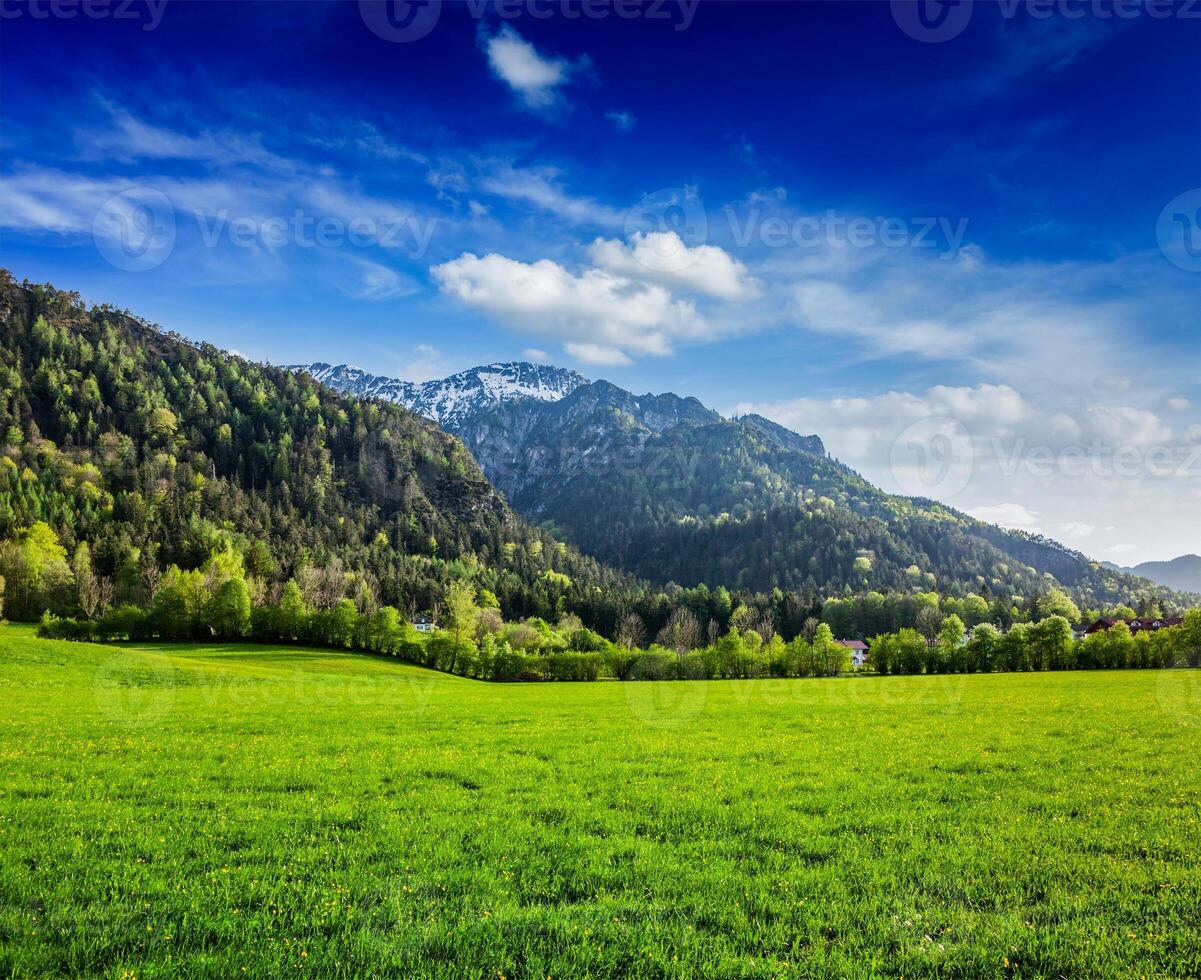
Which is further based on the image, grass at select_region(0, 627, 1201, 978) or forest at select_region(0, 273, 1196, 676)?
forest at select_region(0, 273, 1196, 676)

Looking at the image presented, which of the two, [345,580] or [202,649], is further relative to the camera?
[345,580]

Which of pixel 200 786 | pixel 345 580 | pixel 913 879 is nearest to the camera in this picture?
pixel 913 879

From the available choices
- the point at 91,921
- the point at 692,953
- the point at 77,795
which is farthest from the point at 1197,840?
the point at 77,795

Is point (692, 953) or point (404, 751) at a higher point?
point (692, 953)

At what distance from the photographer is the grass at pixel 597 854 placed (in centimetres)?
695

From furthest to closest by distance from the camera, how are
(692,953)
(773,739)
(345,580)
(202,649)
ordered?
1. (345,580)
2. (202,649)
3. (773,739)
4. (692,953)

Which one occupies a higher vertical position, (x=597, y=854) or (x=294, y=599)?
(x=597, y=854)

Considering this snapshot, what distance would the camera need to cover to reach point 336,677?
59094mm

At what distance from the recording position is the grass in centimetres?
695

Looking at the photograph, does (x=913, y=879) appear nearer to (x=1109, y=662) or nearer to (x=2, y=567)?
(x=1109, y=662)

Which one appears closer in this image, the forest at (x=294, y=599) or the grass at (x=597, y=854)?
A: the grass at (x=597, y=854)

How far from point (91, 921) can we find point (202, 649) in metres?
85.0

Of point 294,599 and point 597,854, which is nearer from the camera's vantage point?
point 597,854

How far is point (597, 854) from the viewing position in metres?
9.96
